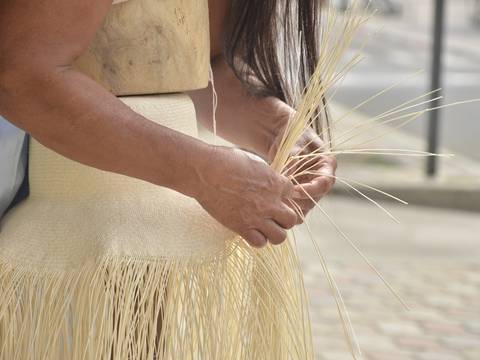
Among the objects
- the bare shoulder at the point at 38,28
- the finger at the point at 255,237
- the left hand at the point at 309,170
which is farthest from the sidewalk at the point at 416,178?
the bare shoulder at the point at 38,28

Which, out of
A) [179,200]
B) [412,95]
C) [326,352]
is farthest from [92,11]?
[412,95]

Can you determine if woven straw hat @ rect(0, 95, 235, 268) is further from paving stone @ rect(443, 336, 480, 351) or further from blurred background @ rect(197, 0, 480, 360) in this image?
paving stone @ rect(443, 336, 480, 351)

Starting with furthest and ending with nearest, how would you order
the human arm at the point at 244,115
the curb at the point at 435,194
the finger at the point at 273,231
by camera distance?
the curb at the point at 435,194 → the human arm at the point at 244,115 → the finger at the point at 273,231

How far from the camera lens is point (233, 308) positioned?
1.76 metres

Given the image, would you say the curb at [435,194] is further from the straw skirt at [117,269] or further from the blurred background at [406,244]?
the straw skirt at [117,269]

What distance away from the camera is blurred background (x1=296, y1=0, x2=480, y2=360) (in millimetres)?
4371

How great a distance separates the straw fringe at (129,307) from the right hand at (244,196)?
96 millimetres

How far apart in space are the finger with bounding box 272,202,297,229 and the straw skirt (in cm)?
10

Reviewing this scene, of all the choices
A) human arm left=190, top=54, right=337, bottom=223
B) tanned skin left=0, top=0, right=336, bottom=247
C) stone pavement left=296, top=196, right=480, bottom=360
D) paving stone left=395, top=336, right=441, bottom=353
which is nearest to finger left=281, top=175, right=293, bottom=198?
tanned skin left=0, top=0, right=336, bottom=247

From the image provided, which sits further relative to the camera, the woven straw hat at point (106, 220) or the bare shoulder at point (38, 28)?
the woven straw hat at point (106, 220)

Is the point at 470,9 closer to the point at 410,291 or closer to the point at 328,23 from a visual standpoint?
the point at 410,291

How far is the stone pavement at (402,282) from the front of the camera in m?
4.32

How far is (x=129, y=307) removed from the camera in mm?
1660

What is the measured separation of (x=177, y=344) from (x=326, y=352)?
8.24 feet
